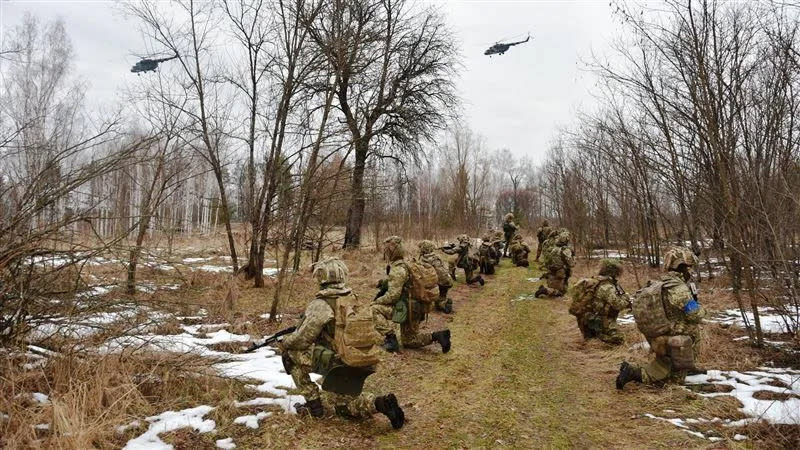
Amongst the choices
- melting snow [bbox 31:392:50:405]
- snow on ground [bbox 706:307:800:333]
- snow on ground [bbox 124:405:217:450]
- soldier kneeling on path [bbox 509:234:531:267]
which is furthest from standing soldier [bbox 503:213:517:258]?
melting snow [bbox 31:392:50:405]

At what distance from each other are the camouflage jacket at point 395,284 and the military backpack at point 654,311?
3.02m

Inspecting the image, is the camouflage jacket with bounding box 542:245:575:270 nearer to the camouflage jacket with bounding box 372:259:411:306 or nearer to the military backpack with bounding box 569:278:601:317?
the military backpack with bounding box 569:278:601:317

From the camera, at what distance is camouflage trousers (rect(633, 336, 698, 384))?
517cm

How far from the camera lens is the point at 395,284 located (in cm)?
692

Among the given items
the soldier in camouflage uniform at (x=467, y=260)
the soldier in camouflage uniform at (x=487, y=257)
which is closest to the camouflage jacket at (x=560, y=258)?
the soldier in camouflage uniform at (x=467, y=260)

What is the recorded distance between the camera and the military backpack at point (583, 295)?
7375 millimetres

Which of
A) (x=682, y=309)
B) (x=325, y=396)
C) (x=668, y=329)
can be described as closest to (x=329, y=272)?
(x=325, y=396)

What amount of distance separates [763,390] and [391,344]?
4.32 metres

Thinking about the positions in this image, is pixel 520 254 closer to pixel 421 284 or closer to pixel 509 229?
pixel 509 229

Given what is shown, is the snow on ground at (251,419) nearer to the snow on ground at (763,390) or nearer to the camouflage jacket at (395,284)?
the camouflage jacket at (395,284)

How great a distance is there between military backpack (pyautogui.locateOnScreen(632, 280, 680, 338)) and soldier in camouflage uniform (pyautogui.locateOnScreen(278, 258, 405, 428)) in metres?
2.94

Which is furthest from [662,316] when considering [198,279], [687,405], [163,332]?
[198,279]

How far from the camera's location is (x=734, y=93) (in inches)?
253

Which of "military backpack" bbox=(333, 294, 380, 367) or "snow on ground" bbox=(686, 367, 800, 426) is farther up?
"military backpack" bbox=(333, 294, 380, 367)
